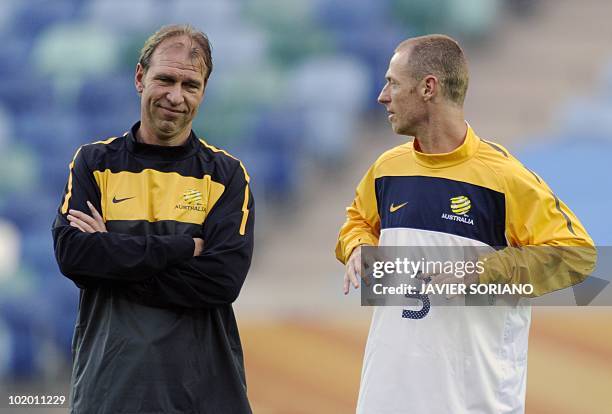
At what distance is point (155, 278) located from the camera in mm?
2500

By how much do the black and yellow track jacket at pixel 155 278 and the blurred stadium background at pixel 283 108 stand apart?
2.21 metres

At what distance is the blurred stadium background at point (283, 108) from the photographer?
17.7ft

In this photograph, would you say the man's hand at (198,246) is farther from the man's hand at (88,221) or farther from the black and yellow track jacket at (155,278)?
the man's hand at (88,221)

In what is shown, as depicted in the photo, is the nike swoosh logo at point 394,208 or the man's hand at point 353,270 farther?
the nike swoosh logo at point 394,208

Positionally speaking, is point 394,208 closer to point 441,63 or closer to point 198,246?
point 441,63

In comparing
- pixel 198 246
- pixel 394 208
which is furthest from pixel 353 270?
pixel 198 246

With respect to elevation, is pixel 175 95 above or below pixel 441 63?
below

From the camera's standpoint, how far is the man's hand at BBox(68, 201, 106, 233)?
2.55 meters

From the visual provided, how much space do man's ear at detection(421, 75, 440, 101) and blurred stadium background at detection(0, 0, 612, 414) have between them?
2.27m

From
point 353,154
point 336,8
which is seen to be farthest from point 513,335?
point 336,8

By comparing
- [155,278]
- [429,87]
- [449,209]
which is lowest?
[155,278]

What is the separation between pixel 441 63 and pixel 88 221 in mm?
979

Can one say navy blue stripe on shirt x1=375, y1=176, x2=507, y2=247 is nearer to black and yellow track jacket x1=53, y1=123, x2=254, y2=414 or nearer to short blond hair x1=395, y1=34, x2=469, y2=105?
short blond hair x1=395, y1=34, x2=469, y2=105

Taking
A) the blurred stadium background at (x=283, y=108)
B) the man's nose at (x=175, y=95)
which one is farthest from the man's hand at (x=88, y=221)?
the blurred stadium background at (x=283, y=108)
